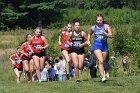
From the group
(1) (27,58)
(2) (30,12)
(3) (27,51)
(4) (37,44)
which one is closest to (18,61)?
(1) (27,58)

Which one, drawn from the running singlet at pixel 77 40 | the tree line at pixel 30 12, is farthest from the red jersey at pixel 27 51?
the tree line at pixel 30 12

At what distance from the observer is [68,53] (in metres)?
16.8

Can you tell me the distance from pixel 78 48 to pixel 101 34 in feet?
3.66

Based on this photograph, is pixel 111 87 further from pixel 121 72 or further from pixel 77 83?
pixel 121 72

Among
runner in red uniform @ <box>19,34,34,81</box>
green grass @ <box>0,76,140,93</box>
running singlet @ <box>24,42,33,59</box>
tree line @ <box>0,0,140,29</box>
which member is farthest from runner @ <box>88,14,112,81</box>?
tree line @ <box>0,0,140,29</box>

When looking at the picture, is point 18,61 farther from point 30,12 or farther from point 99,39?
point 30,12

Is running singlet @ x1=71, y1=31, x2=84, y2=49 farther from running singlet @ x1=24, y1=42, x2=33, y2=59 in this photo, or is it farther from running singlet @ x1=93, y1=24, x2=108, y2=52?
running singlet @ x1=24, y1=42, x2=33, y2=59

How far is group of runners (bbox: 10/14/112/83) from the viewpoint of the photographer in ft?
47.2

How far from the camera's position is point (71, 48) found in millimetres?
15328

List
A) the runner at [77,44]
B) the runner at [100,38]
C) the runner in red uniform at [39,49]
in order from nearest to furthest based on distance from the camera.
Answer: the runner at [100,38]
the runner at [77,44]
the runner in red uniform at [39,49]

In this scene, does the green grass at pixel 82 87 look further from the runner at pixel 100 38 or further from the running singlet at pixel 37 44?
the running singlet at pixel 37 44

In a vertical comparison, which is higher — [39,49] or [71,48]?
[71,48]

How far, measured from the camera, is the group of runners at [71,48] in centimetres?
Answer: 1438

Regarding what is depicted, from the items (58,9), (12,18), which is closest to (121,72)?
(12,18)
